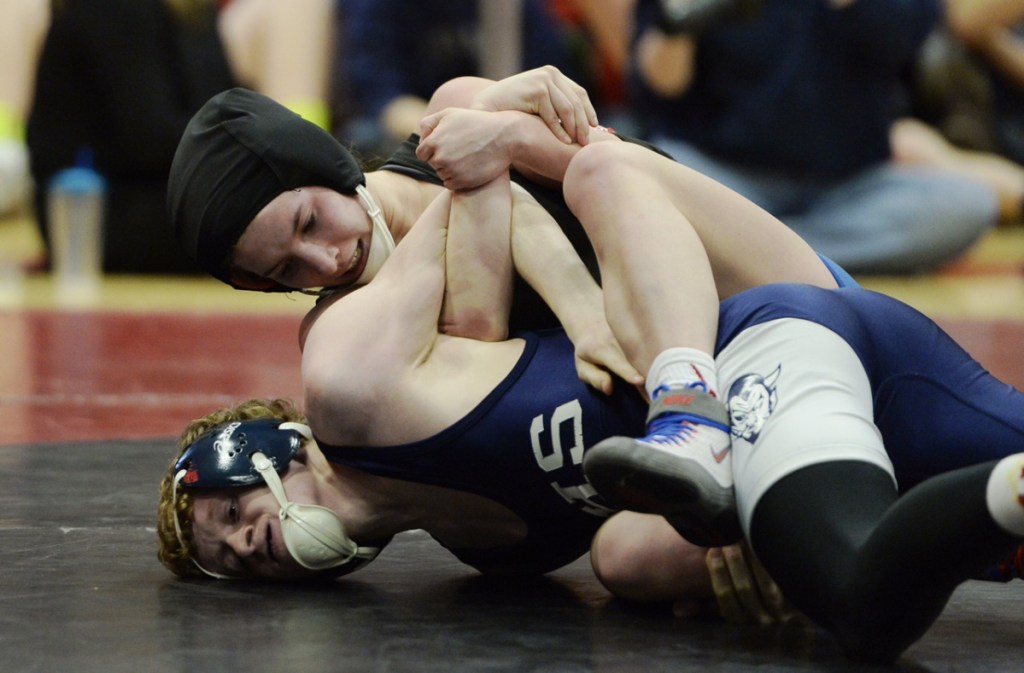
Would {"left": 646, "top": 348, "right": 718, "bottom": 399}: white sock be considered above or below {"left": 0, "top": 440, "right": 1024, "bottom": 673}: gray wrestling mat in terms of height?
above

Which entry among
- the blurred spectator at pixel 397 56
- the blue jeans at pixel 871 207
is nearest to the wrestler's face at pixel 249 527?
the blue jeans at pixel 871 207

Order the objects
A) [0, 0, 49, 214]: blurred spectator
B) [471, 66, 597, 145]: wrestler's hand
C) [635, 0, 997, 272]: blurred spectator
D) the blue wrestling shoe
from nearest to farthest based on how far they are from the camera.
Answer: the blue wrestling shoe, [471, 66, 597, 145]: wrestler's hand, [635, 0, 997, 272]: blurred spectator, [0, 0, 49, 214]: blurred spectator

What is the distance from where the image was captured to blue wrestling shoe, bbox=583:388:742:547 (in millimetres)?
1818

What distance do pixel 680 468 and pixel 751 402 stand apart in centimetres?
18

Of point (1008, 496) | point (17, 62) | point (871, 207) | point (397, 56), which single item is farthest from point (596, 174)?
point (17, 62)

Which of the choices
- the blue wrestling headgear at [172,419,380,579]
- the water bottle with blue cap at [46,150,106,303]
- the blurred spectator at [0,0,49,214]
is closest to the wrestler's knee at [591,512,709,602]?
the blue wrestling headgear at [172,419,380,579]

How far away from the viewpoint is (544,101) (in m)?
2.45

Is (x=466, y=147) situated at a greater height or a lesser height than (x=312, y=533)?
greater

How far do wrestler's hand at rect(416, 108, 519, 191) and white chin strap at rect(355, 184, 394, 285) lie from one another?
22 cm

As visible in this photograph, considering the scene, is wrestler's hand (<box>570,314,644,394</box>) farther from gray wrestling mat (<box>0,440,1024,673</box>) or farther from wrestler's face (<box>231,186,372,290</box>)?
wrestler's face (<box>231,186,372,290</box>)

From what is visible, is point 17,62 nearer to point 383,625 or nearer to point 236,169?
point 236,169

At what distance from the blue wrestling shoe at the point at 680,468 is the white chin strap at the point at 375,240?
0.70m

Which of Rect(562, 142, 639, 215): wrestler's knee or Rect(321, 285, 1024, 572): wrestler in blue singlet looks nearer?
Rect(321, 285, 1024, 572): wrestler in blue singlet

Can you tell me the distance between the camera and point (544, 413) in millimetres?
2160
